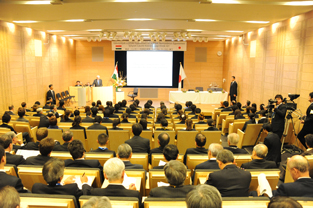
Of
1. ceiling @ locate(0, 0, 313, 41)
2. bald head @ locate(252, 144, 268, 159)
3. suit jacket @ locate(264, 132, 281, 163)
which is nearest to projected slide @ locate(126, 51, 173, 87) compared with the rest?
ceiling @ locate(0, 0, 313, 41)

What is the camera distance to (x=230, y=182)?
2.69 meters

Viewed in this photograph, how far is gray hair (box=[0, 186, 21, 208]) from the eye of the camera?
174 centimetres

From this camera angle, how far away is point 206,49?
17.1 metres

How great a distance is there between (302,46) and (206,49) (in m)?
9.82

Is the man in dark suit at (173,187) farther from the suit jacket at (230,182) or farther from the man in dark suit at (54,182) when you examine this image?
the man in dark suit at (54,182)

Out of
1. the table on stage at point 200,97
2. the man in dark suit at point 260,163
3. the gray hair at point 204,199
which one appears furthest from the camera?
the table on stage at point 200,97

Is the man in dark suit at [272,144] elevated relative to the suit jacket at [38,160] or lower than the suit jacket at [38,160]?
lower

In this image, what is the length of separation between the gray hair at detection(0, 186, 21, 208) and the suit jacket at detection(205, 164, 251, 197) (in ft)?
6.15

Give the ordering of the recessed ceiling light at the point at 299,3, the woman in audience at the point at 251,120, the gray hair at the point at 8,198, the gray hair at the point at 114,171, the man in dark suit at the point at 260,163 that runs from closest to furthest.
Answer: the gray hair at the point at 8,198 → the gray hair at the point at 114,171 → the man in dark suit at the point at 260,163 → the recessed ceiling light at the point at 299,3 → the woman in audience at the point at 251,120

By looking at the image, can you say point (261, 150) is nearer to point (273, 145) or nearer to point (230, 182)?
point (230, 182)

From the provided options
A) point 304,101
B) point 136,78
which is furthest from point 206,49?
point 304,101

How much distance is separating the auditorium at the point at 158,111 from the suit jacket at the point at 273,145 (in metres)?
0.02

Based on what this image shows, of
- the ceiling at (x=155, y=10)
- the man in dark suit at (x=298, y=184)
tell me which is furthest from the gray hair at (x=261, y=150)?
the ceiling at (x=155, y=10)

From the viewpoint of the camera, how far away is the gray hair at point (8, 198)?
1737mm
